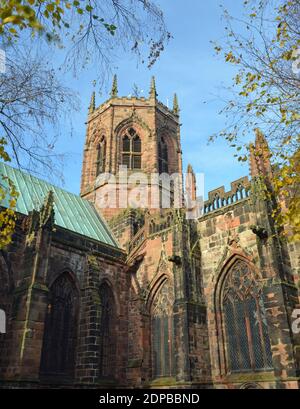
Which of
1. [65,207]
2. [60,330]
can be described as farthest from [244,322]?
[65,207]

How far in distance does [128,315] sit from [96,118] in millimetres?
16977

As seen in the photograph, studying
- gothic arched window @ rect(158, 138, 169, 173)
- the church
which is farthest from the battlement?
gothic arched window @ rect(158, 138, 169, 173)

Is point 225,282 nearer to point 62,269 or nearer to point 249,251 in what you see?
point 249,251

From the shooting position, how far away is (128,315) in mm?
17719

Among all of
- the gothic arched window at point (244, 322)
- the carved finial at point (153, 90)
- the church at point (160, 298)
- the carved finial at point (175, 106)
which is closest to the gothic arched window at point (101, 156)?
the carved finial at point (153, 90)

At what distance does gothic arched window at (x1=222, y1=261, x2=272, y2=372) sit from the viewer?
1322 cm

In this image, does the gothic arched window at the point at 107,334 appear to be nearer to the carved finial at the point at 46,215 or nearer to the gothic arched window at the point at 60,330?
the gothic arched window at the point at 60,330

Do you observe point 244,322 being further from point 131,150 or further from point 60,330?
point 131,150

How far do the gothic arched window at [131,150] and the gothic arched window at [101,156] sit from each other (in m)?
1.48

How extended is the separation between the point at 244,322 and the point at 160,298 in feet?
13.8

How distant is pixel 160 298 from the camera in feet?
55.5

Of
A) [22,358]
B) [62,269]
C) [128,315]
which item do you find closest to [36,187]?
[62,269]

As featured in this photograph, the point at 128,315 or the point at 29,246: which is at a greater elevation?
the point at 29,246

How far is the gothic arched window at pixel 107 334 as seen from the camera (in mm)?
16141
